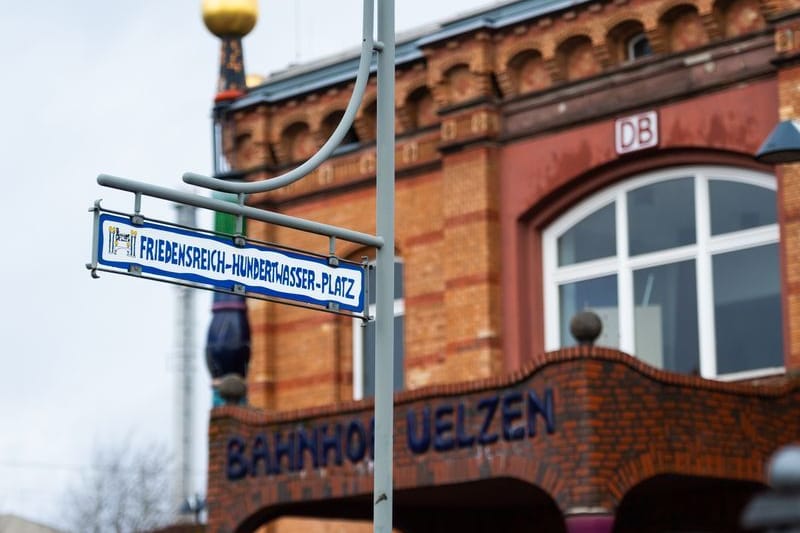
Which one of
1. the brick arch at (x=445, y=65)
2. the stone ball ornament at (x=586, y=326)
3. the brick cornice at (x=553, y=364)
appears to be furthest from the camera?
the brick arch at (x=445, y=65)

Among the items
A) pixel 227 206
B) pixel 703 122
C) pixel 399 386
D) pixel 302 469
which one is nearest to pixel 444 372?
pixel 399 386

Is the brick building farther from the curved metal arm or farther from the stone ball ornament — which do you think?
the curved metal arm

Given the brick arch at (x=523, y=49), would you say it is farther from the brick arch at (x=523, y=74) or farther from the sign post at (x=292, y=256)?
the sign post at (x=292, y=256)

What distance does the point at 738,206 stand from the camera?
63.3ft

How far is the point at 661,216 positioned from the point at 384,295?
10399 millimetres

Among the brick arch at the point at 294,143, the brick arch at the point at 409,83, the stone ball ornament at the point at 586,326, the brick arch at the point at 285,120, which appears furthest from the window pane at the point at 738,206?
the brick arch at the point at 294,143

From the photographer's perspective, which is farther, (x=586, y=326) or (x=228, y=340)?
(x=228, y=340)

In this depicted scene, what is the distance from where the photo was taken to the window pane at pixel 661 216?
64.5ft

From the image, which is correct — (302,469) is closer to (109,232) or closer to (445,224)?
(445,224)

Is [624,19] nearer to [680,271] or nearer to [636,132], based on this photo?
[636,132]

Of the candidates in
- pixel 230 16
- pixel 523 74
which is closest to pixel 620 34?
pixel 523 74

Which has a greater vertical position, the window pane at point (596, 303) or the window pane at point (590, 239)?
the window pane at point (590, 239)

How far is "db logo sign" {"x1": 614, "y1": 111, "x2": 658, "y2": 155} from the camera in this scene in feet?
64.8

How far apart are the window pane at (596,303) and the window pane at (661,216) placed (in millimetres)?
611
